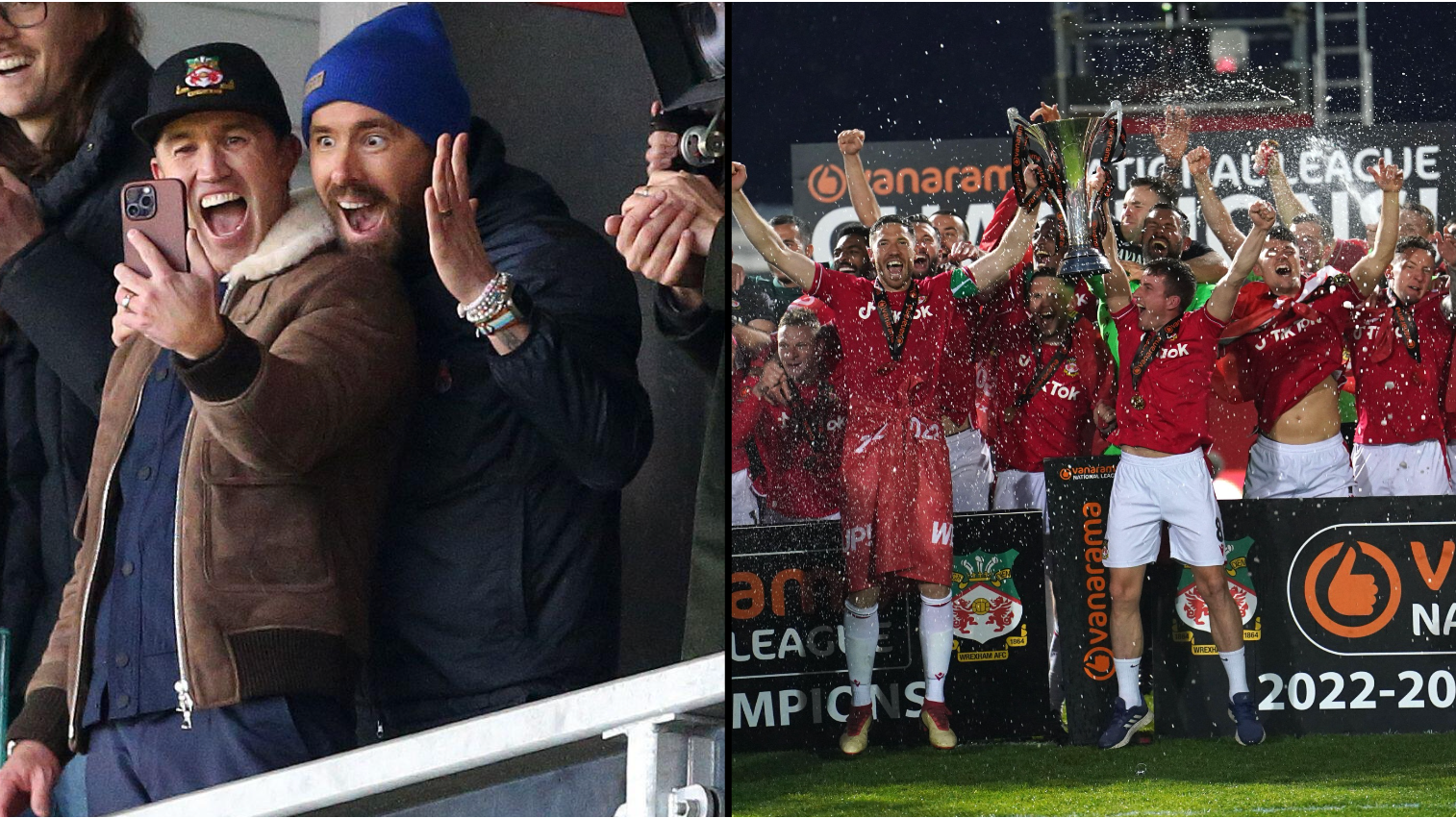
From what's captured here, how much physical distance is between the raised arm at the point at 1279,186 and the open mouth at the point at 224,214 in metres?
2.24

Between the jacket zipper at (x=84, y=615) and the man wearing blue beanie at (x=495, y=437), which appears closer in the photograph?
the man wearing blue beanie at (x=495, y=437)

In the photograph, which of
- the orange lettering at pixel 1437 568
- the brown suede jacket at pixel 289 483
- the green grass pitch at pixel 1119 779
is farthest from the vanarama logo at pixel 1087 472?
the brown suede jacket at pixel 289 483

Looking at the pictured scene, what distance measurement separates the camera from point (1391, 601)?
11.4ft

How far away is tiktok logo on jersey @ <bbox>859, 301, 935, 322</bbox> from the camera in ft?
11.6

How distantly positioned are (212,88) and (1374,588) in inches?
110

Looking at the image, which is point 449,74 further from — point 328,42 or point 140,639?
point 140,639

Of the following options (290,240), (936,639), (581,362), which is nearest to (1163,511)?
(936,639)

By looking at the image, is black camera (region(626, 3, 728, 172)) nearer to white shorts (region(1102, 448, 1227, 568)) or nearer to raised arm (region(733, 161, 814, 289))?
raised arm (region(733, 161, 814, 289))

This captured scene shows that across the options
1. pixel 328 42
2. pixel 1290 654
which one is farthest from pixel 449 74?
pixel 1290 654

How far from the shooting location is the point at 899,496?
3537mm

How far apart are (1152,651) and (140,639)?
86.0 inches

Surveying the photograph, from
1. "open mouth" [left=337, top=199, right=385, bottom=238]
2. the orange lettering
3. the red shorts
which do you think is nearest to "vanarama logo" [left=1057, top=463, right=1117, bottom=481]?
the red shorts

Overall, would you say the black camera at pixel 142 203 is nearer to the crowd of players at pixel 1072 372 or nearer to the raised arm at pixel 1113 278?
the crowd of players at pixel 1072 372

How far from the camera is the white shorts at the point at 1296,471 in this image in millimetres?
3518
